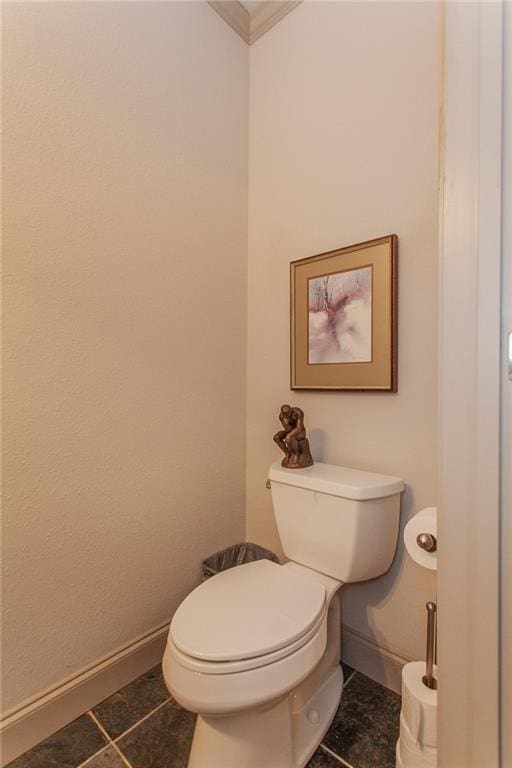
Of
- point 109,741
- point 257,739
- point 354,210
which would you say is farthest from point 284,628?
point 354,210

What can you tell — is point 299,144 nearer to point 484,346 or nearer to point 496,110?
point 496,110

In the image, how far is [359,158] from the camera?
48.2 inches

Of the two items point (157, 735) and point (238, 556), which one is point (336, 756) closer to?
point (157, 735)

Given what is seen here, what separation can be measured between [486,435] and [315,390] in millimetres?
828

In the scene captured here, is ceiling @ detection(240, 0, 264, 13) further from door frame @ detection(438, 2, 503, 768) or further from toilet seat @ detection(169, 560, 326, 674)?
toilet seat @ detection(169, 560, 326, 674)

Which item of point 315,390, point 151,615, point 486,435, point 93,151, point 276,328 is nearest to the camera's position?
point 486,435

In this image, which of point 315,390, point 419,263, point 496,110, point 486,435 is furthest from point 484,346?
point 315,390

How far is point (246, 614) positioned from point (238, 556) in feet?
2.07

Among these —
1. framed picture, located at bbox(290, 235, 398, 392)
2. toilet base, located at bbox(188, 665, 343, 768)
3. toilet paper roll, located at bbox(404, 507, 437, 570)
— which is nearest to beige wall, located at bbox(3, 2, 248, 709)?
framed picture, located at bbox(290, 235, 398, 392)

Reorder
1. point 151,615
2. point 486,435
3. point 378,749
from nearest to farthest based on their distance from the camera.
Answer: point 486,435 → point 378,749 → point 151,615

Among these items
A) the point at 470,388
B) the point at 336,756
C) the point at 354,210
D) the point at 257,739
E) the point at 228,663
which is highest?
the point at 354,210

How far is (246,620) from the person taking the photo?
864 mm

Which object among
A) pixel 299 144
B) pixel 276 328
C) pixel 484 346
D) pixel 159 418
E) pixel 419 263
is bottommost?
pixel 159 418

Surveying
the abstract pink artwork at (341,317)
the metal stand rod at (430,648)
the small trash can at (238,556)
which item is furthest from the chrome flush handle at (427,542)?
the small trash can at (238,556)
